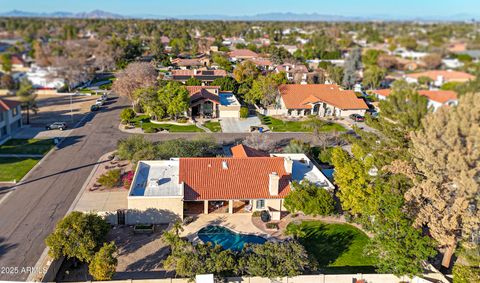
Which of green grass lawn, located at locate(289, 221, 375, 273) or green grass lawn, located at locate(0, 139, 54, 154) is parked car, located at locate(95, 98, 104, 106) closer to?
green grass lawn, located at locate(0, 139, 54, 154)

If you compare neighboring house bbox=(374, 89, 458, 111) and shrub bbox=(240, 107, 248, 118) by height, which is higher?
neighboring house bbox=(374, 89, 458, 111)

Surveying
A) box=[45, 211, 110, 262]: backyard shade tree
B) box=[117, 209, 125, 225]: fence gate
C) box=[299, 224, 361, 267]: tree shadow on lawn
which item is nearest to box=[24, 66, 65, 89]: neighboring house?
box=[117, 209, 125, 225]: fence gate

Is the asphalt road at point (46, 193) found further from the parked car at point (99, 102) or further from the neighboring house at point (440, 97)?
the neighboring house at point (440, 97)

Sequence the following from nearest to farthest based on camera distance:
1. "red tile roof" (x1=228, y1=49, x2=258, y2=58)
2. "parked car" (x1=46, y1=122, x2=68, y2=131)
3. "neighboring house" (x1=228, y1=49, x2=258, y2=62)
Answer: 1. "parked car" (x1=46, y1=122, x2=68, y2=131)
2. "neighboring house" (x1=228, y1=49, x2=258, y2=62)
3. "red tile roof" (x1=228, y1=49, x2=258, y2=58)

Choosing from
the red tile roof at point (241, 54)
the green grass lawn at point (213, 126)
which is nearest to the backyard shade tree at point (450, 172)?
the green grass lawn at point (213, 126)

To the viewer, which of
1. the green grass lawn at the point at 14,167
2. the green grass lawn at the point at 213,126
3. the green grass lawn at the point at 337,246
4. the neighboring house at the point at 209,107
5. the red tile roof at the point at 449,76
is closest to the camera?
the green grass lawn at the point at 337,246

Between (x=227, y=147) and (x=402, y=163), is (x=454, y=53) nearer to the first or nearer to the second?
(x=227, y=147)

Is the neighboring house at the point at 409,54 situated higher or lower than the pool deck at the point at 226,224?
higher

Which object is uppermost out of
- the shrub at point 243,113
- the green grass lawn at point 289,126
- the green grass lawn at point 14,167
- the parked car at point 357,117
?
the shrub at point 243,113
